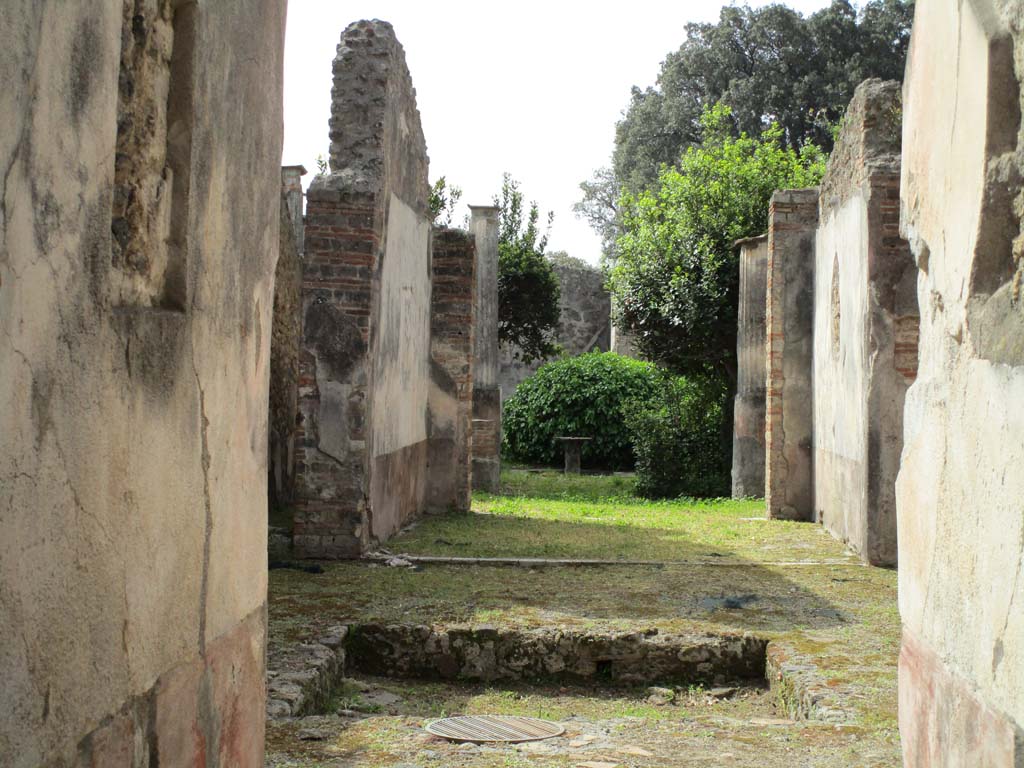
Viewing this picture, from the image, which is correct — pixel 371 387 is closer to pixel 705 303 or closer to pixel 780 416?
pixel 780 416

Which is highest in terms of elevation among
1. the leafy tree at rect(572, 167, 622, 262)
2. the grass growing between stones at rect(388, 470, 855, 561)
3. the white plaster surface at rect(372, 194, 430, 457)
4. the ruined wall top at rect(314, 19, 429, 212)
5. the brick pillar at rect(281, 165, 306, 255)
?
the leafy tree at rect(572, 167, 622, 262)

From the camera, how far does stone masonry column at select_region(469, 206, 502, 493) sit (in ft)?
51.2

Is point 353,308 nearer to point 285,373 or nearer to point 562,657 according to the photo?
point 285,373

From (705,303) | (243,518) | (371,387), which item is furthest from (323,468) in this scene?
(705,303)

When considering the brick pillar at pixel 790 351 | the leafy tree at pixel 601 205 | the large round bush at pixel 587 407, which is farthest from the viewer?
the leafy tree at pixel 601 205

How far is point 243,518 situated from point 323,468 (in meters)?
5.10

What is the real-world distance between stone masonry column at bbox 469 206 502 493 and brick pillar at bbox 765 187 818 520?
14.0 feet

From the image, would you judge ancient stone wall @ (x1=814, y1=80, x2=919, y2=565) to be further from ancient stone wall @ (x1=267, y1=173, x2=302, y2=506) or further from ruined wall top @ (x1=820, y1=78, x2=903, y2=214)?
ancient stone wall @ (x1=267, y1=173, x2=302, y2=506)

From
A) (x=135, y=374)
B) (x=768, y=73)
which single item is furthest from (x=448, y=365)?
(x=768, y=73)

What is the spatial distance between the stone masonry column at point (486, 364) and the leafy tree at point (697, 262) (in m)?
1.86

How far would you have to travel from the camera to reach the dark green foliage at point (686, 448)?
15.9m

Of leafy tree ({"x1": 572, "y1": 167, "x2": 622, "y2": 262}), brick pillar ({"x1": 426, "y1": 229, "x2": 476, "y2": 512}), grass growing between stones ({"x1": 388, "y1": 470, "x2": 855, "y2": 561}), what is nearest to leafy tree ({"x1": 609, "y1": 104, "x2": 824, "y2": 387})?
grass growing between stones ({"x1": 388, "y1": 470, "x2": 855, "y2": 561})

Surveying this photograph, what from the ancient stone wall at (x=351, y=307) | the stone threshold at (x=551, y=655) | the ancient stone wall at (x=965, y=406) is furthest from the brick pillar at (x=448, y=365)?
the ancient stone wall at (x=965, y=406)

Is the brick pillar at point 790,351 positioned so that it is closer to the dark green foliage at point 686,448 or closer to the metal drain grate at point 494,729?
the dark green foliage at point 686,448
